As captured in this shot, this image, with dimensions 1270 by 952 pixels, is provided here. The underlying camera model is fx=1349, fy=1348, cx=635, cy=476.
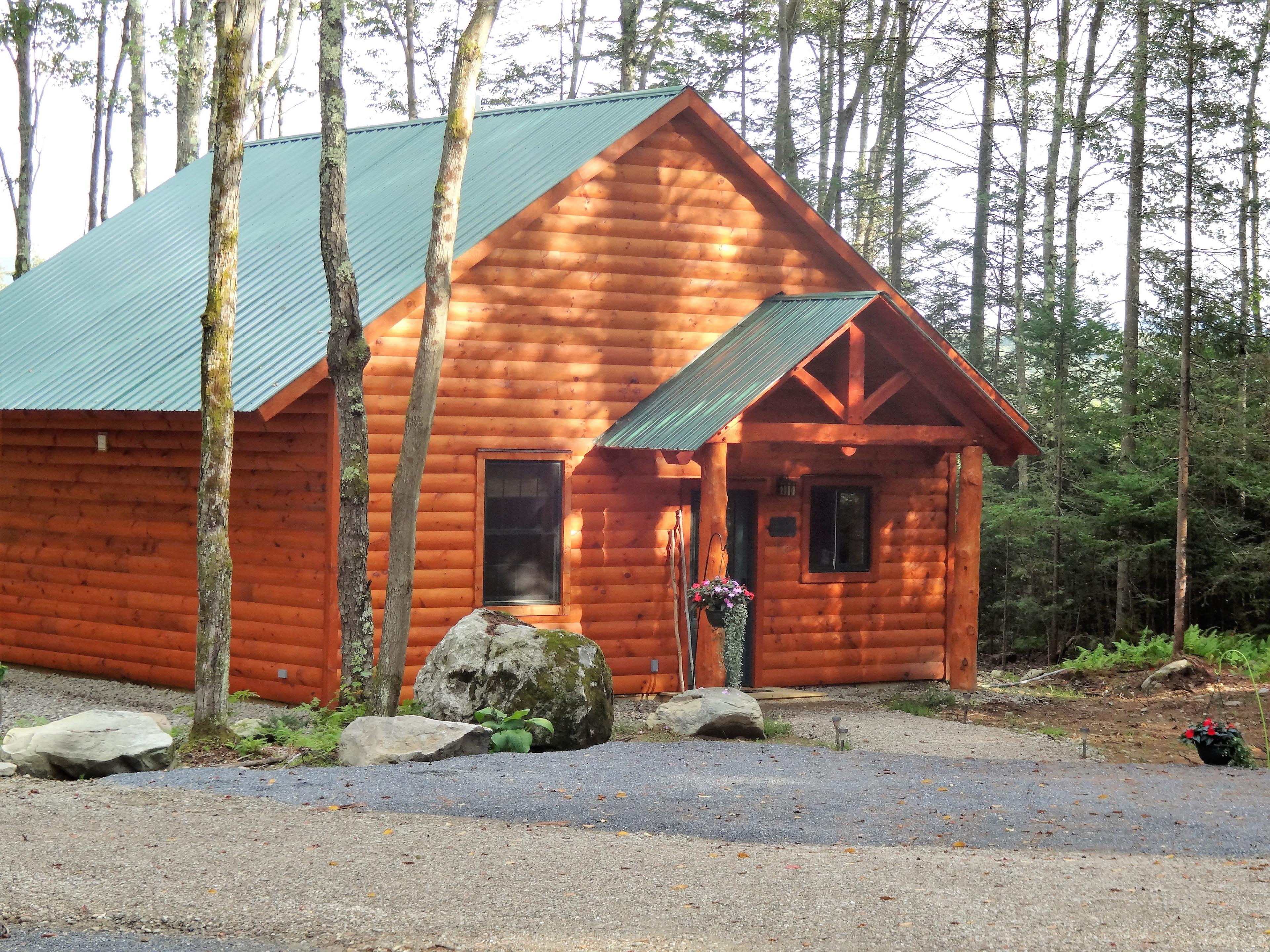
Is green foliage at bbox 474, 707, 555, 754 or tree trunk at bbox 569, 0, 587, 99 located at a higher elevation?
tree trunk at bbox 569, 0, 587, 99

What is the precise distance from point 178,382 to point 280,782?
6142mm

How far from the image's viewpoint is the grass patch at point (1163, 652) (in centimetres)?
1773

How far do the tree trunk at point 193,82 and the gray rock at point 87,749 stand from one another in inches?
695

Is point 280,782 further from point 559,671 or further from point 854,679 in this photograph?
point 854,679

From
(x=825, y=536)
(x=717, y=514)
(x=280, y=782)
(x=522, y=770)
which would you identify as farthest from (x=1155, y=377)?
(x=280, y=782)

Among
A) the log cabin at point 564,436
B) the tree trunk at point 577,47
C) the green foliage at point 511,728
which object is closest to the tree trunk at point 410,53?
the tree trunk at point 577,47

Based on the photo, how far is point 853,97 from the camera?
115 feet

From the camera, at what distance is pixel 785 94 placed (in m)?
30.7

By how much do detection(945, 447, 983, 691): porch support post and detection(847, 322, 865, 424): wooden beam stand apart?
192 centimetres

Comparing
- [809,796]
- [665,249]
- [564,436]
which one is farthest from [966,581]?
[809,796]

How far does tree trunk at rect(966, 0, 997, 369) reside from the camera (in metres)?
30.7

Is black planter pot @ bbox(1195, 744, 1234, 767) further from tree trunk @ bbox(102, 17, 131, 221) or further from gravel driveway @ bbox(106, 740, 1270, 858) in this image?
tree trunk @ bbox(102, 17, 131, 221)

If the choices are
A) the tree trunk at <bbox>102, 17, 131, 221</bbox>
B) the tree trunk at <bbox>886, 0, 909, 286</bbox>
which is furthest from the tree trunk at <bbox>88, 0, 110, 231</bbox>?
the tree trunk at <bbox>886, 0, 909, 286</bbox>

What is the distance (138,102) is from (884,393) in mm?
24355
